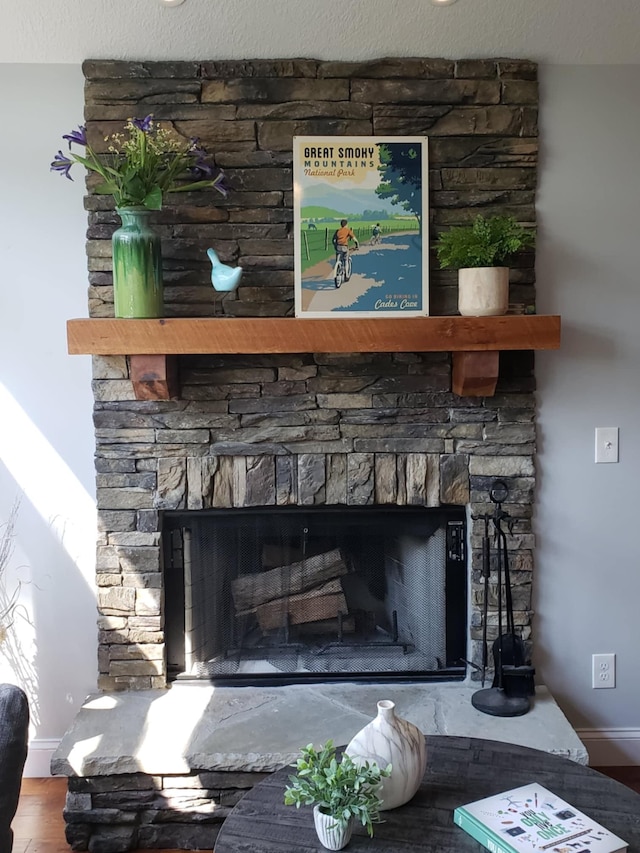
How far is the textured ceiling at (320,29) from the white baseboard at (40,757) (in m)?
2.08

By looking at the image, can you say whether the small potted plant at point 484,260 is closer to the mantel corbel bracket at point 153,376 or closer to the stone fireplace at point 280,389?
the stone fireplace at point 280,389

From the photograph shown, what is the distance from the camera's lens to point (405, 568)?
107 inches

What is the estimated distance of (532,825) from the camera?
1498 mm

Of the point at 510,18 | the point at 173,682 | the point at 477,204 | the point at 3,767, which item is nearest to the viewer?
the point at 3,767

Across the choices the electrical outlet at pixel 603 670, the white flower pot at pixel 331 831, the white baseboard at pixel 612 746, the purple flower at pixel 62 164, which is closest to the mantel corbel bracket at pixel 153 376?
the purple flower at pixel 62 164

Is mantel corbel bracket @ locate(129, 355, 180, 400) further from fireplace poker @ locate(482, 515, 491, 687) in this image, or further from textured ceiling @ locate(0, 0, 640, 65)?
fireplace poker @ locate(482, 515, 491, 687)

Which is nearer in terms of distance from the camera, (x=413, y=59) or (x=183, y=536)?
(x=413, y=59)

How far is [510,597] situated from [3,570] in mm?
1571

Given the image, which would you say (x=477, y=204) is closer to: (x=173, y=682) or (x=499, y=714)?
(x=499, y=714)

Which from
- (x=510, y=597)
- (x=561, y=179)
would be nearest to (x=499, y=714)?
(x=510, y=597)

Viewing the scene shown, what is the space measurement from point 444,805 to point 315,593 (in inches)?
45.5

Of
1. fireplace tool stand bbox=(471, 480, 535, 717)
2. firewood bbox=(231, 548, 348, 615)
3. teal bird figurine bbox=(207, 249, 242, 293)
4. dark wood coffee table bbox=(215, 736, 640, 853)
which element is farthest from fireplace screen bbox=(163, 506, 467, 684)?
dark wood coffee table bbox=(215, 736, 640, 853)

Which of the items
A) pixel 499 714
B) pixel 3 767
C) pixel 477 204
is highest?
pixel 477 204

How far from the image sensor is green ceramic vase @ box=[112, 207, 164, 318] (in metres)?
2.31
